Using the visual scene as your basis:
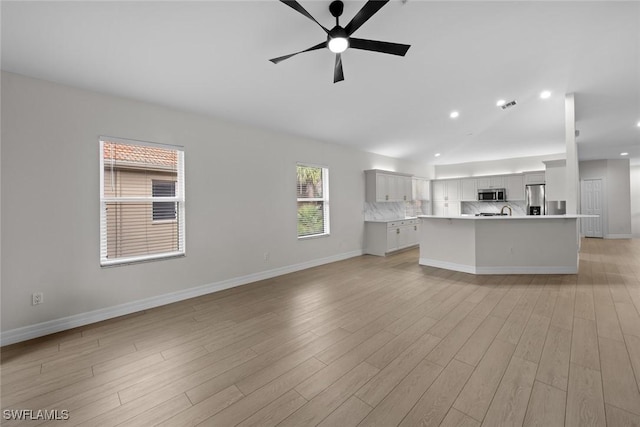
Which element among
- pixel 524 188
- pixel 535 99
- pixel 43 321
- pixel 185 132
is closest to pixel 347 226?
pixel 185 132

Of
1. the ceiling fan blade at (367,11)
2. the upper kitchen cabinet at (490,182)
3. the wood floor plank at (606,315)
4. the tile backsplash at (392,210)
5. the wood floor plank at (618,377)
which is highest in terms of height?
the ceiling fan blade at (367,11)

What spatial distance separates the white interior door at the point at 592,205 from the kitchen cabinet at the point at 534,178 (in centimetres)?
349

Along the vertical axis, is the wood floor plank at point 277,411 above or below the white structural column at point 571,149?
below

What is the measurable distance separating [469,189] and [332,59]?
23.6ft

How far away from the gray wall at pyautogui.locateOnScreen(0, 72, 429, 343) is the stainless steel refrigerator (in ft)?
22.8

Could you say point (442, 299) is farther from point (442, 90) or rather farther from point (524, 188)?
point (524, 188)

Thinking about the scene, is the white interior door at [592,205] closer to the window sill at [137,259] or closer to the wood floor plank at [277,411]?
the wood floor plank at [277,411]

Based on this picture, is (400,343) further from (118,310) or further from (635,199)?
(635,199)

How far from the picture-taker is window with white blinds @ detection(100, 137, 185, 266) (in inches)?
125

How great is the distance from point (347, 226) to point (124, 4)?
16.8ft

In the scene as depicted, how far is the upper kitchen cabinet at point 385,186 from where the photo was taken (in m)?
6.63

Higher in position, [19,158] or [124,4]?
[124,4]

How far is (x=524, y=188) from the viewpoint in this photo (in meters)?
7.74

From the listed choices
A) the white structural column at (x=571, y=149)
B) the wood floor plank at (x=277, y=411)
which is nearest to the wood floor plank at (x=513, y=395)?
the wood floor plank at (x=277, y=411)
